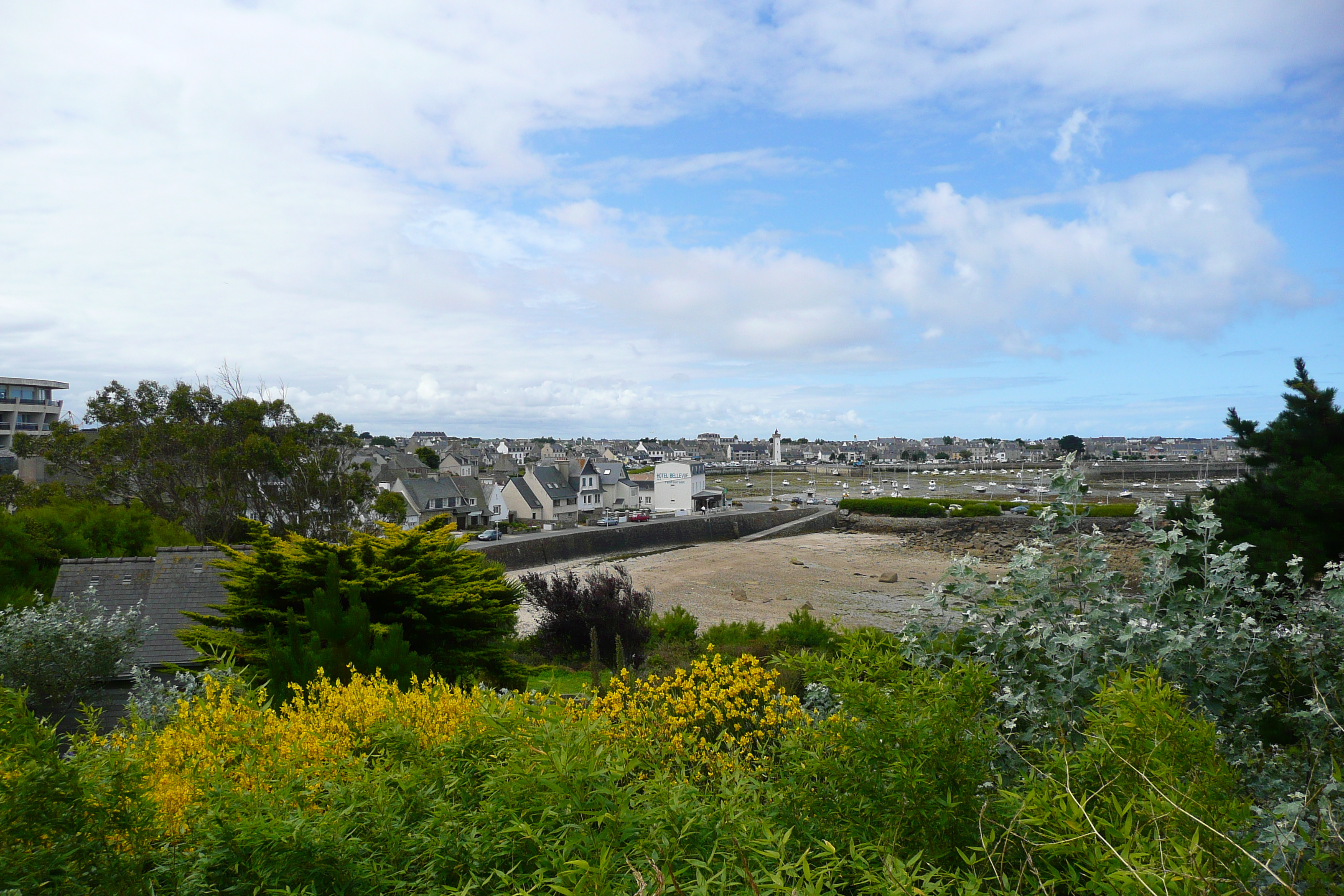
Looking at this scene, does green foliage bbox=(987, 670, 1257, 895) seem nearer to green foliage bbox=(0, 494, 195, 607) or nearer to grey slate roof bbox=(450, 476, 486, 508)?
green foliage bbox=(0, 494, 195, 607)

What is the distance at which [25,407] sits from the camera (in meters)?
48.7

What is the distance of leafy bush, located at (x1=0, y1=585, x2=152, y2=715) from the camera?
27.2 feet

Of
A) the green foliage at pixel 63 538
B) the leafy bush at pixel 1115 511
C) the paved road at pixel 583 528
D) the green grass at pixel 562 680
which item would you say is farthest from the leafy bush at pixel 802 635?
the leafy bush at pixel 1115 511

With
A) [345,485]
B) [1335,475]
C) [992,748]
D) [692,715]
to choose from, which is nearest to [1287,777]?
[992,748]

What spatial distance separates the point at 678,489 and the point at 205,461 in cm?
4425

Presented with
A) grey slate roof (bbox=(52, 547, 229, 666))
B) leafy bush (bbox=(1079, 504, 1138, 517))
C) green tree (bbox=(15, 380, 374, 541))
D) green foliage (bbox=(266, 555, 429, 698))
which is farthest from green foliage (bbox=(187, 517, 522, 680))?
leafy bush (bbox=(1079, 504, 1138, 517))

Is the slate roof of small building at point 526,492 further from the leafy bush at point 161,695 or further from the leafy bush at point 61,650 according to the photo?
the leafy bush at point 161,695

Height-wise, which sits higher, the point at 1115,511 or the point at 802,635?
the point at 802,635

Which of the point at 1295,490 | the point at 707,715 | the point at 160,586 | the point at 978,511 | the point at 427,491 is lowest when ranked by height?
the point at 978,511

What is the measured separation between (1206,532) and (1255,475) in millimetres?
6425

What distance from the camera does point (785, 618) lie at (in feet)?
86.3

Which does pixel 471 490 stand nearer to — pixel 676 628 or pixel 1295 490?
pixel 676 628

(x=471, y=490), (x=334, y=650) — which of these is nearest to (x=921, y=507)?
(x=471, y=490)

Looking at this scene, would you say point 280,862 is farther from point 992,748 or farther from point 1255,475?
point 1255,475
